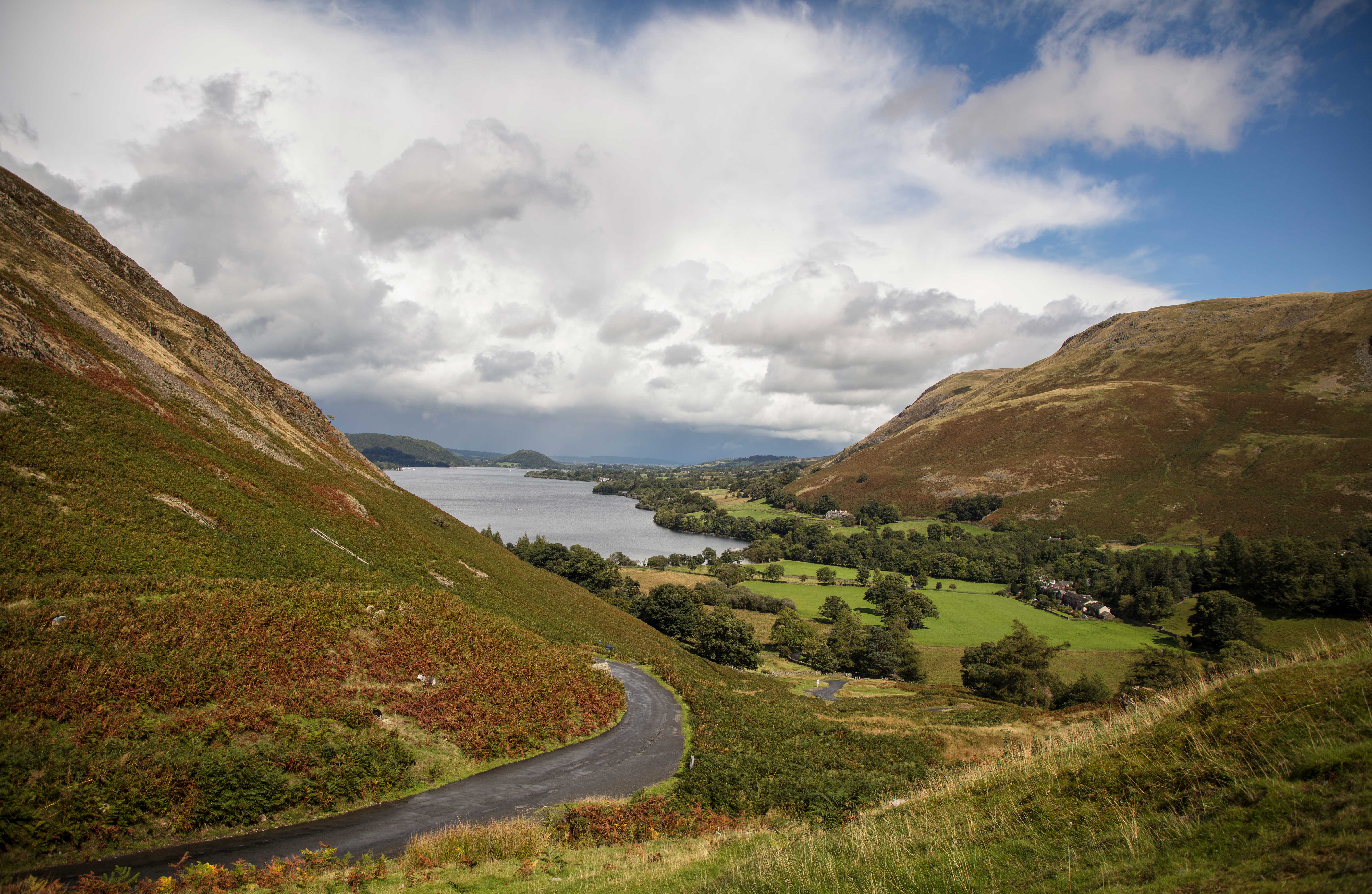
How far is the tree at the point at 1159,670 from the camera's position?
168ft

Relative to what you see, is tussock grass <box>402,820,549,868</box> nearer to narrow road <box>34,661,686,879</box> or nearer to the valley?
the valley

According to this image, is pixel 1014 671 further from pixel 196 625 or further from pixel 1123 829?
pixel 196 625

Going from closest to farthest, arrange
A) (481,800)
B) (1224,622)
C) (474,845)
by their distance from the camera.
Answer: (474,845)
(481,800)
(1224,622)

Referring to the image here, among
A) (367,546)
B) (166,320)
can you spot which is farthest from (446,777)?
(166,320)

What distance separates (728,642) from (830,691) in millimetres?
12757

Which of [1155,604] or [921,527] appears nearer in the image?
[1155,604]

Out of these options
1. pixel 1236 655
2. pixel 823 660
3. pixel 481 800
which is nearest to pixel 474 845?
pixel 481 800

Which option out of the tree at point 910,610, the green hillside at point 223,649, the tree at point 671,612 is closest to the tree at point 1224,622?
the tree at point 910,610

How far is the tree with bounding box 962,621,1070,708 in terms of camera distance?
61.9 m

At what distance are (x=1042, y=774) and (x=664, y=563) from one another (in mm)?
127750

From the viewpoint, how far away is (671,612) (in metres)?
69.9

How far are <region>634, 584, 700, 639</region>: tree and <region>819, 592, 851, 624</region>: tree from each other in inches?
1368

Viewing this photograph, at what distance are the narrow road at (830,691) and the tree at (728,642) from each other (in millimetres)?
8295

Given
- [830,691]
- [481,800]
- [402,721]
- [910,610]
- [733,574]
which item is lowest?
[830,691]
